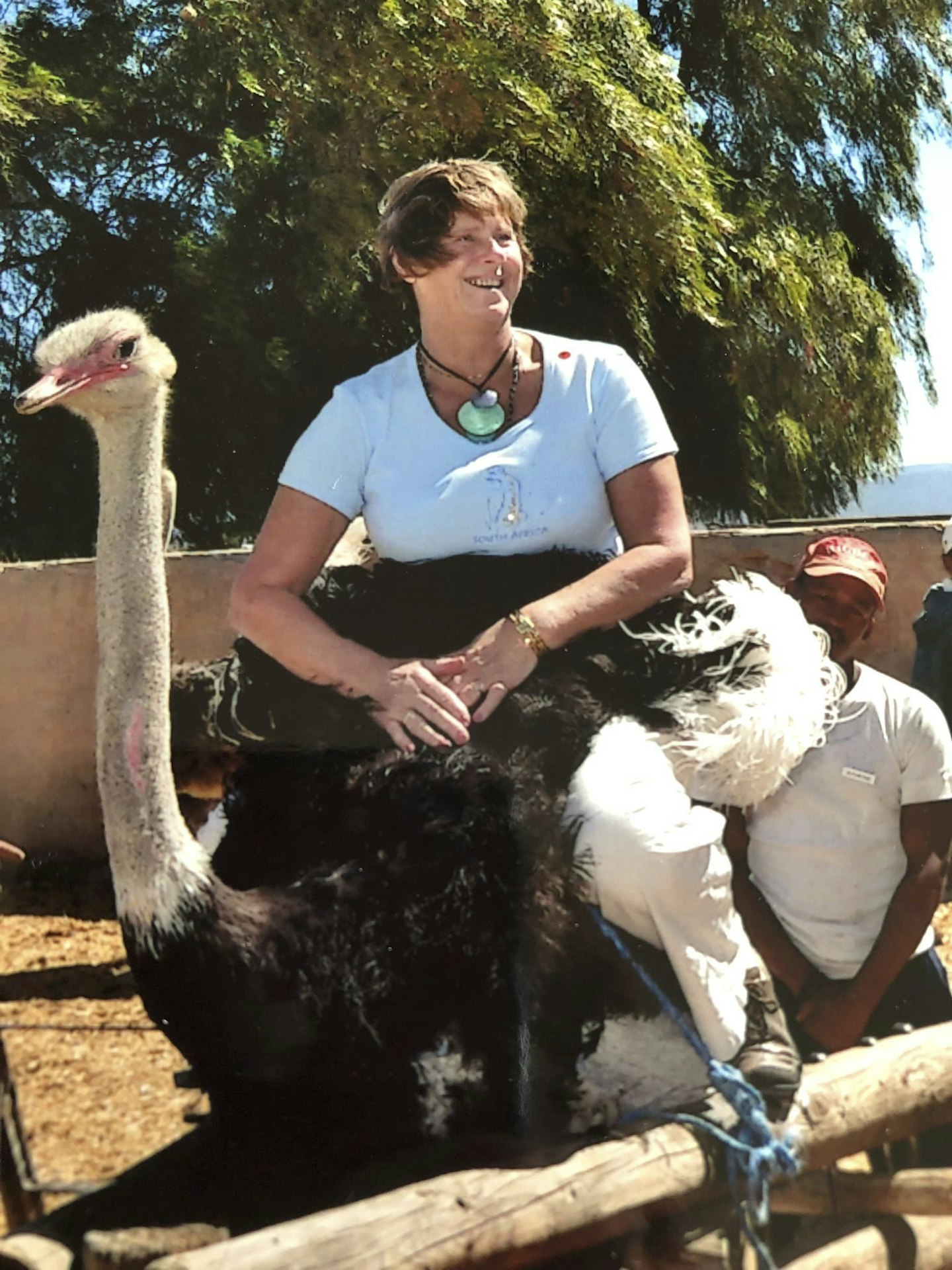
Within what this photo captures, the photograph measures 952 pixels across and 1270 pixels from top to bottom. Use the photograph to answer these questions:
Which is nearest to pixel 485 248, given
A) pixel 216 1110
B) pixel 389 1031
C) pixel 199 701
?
pixel 199 701

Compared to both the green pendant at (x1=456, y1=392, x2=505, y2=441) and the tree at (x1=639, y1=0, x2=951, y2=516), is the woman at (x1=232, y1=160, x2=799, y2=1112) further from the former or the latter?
the tree at (x1=639, y1=0, x2=951, y2=516)

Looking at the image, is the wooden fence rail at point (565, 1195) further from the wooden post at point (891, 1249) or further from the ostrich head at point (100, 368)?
the ostrich head at point (100, 368)

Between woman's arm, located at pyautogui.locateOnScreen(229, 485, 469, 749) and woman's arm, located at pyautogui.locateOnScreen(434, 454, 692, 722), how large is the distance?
4 centimetres

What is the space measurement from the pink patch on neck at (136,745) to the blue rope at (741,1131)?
547 millimetres

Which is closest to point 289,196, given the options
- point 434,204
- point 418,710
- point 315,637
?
point 434,204

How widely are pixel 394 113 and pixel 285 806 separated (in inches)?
35.4

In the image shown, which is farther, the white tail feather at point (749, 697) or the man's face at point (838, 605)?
the man's face at point (838, 605)

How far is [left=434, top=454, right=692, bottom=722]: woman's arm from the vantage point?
5.80 feet

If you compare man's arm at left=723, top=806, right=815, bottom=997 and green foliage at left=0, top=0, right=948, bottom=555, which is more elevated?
green foliage at left=0, top=0, right=948, bottom=555

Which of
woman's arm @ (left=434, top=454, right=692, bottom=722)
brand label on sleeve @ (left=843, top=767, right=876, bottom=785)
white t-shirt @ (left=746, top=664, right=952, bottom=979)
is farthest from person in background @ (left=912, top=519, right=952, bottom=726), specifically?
woman's arm @ (left=434, top=454, right=692, bottom=722)

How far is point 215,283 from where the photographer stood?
1.91 metres

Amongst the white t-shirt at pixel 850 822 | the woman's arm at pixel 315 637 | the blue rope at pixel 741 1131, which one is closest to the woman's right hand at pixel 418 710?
the woman's arm at pixel 315 637

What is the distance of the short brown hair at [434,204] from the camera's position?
183 cm

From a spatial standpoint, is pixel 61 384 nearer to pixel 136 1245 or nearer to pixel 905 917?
pixel 136 1245
